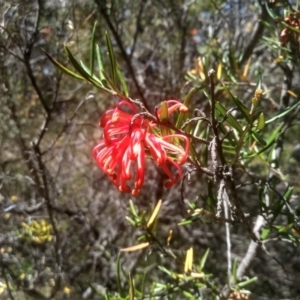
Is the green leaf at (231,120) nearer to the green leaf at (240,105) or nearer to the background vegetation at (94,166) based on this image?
the green leaf at (240,105)

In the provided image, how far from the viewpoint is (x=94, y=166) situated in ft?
9.70

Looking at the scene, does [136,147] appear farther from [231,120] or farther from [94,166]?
[94,166]

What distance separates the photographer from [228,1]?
249 centimetres

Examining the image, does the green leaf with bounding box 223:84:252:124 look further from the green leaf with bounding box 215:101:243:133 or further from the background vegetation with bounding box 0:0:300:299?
the background vegetation with bounding box 0:0:300:299

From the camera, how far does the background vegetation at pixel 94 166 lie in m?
2.15

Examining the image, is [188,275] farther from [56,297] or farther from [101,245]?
[101,245]

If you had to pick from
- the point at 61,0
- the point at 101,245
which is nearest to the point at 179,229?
the point at 101,245

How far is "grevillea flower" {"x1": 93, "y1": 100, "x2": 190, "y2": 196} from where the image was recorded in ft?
2.71

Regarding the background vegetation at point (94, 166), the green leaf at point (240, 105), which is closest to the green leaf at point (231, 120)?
the green leaf at point (240, 105)

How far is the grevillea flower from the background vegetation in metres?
0.98

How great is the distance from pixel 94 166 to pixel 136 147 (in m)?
2.15

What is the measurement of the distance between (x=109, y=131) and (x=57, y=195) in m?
1.72

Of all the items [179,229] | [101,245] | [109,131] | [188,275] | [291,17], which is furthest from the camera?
[179,229]

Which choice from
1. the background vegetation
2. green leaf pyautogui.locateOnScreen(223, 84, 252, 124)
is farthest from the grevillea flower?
the background vegetation
